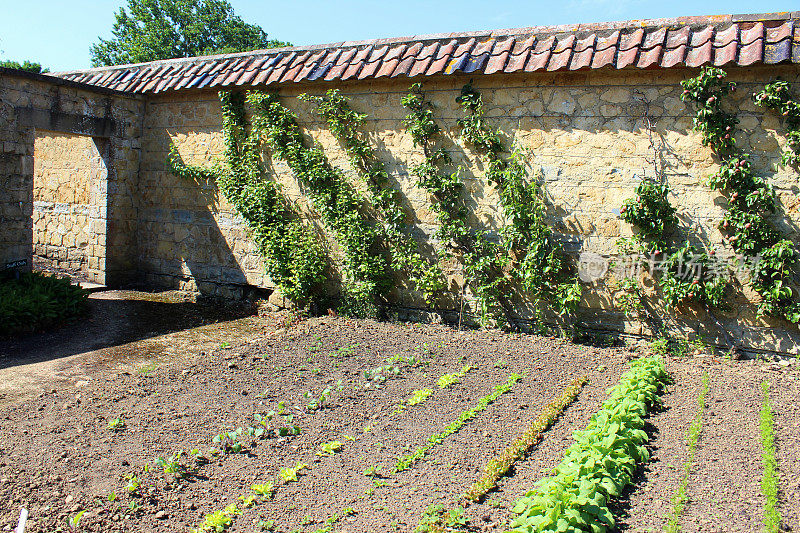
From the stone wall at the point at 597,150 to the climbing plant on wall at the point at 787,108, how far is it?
85 millimetres

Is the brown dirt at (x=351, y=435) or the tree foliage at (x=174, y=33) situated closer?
the brown dirt at (x=351, y=435)

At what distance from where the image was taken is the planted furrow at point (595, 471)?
271 cm

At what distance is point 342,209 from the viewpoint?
716 centimetres

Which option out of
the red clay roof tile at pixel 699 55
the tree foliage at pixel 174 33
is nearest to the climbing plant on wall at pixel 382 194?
the red clay roof tile at pixel 699 55

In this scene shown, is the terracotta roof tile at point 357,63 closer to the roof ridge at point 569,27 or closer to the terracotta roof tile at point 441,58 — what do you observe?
the roof ridge at point 569,27

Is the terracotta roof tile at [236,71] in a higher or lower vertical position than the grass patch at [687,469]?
higher

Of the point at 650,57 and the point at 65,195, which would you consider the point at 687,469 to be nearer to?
the point at 650,57

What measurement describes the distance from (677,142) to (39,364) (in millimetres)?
6474

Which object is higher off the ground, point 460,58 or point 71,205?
point 460,58

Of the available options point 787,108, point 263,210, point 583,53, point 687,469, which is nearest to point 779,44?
point 787,108

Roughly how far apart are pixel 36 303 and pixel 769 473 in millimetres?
7013

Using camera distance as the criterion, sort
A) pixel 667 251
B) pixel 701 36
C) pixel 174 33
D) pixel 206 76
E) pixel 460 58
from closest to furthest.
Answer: pixel 701 36, pixel 667 251, pixel 460 58, pixel 206 76, pixel 174 33

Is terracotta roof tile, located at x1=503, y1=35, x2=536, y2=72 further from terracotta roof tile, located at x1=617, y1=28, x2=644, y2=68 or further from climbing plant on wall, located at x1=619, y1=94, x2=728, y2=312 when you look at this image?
climbing plant on wall, located at x1=619, y1=94, x2=728, y2=312

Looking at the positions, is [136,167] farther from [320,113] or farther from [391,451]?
[391,451]
